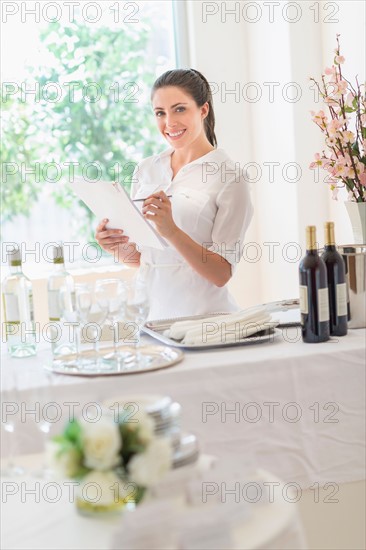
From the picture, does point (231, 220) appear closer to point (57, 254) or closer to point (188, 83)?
point (188, 83)

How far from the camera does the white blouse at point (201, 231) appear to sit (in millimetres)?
2617

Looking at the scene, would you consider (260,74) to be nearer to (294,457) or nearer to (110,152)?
(110,152)

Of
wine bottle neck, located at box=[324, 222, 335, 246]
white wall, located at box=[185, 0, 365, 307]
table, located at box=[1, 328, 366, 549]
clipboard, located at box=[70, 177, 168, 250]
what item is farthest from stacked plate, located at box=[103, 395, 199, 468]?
white wall, located at box=[185, 0, 365, 307]

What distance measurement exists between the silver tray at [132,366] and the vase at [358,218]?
0.68 metres

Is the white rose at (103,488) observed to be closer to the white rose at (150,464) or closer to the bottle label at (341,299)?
the white rose at (150,464)

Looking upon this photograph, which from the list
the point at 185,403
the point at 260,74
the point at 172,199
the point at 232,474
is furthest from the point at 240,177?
the point at 260,74

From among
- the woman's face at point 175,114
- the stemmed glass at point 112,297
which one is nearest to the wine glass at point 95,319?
the stemmed glass at point 112,297

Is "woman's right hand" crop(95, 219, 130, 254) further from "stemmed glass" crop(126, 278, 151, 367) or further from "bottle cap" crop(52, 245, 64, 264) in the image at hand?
"stemmed glass" crop(126, 278, 151, 367)

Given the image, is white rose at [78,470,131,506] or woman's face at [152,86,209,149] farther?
woman's face at [152,86,209,149]

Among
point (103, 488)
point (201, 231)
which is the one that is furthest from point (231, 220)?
point (103, 488)

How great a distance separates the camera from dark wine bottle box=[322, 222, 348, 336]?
78.1 inches

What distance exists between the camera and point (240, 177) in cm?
264

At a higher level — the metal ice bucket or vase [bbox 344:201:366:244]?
vase [bbox 344:201:366:244]

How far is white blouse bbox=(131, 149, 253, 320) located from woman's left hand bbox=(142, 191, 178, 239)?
0.29m
